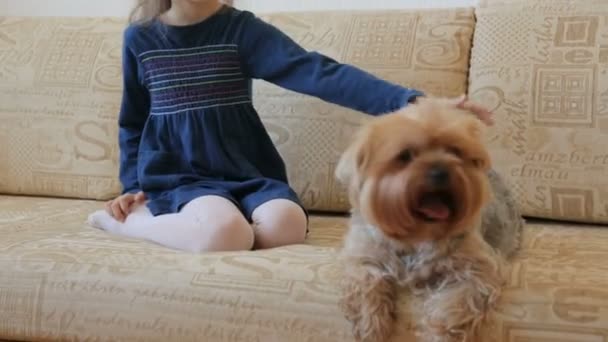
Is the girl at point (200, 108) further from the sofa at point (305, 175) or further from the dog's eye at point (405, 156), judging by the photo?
the dog's eye at point (405, 156)

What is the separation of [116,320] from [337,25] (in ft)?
3.22

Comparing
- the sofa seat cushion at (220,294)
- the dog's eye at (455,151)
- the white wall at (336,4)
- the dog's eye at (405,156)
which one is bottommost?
the sofa seat cushion at (220,294)

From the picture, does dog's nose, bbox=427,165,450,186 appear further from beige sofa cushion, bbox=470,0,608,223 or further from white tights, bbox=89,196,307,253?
beige sofa cushion, bbox=470,0,608,223

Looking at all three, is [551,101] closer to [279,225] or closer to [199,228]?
[279,225]

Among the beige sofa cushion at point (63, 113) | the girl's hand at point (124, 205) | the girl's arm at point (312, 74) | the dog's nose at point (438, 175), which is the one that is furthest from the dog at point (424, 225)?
the beige sofa cushion at point (63, 113)

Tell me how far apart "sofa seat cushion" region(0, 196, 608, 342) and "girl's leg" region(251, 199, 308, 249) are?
87 mm

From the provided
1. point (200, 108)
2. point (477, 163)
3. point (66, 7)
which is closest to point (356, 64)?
point (200, 108)

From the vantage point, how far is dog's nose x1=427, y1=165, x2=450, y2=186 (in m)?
1.18

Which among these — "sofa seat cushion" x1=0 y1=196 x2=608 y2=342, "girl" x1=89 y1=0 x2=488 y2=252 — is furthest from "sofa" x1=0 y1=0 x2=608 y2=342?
"girl" x1=89 y1=0 x2=488 y2=252

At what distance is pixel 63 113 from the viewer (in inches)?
85.3

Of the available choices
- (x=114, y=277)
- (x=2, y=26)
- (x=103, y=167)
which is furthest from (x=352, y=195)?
(x=2, y=26)

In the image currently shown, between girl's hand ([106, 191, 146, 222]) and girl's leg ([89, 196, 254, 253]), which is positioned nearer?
girl's leg ([89, 196, 254, 253])

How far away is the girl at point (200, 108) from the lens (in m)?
1.74

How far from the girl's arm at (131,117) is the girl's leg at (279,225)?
0.38m
